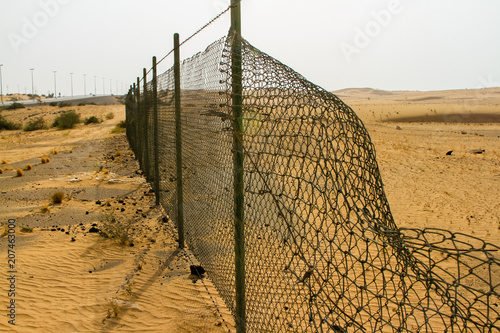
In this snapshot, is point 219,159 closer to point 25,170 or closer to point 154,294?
point 154,294

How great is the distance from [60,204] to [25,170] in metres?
5.80

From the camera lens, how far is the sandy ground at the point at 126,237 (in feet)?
13.9

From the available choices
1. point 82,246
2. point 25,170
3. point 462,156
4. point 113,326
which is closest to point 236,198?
point 113,326

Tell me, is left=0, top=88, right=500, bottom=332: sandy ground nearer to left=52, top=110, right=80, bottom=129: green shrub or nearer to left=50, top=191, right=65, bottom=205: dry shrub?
left=50, top=191, right=65, bottom=205: dry shrub

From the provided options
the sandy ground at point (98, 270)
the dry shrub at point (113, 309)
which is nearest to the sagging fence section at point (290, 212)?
the sandy ground at point (98, 270)

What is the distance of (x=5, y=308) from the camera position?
4387 mm

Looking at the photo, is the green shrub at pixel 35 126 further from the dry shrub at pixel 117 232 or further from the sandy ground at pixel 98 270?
the dry shrub at pixel 117 232

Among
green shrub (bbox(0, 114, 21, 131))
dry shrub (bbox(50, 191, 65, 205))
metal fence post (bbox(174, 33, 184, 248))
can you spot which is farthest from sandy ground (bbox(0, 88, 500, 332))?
green shrub (bbox(0, 114, 21, 131))

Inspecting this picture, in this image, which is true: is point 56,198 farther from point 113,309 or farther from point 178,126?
point 113,309

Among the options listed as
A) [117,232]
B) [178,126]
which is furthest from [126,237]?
[178,126]

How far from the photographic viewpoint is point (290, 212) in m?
2.23

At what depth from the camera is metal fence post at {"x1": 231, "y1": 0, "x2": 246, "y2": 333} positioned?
288cm

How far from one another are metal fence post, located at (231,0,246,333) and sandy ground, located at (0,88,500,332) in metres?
0.86

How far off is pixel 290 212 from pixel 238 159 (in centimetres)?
85
